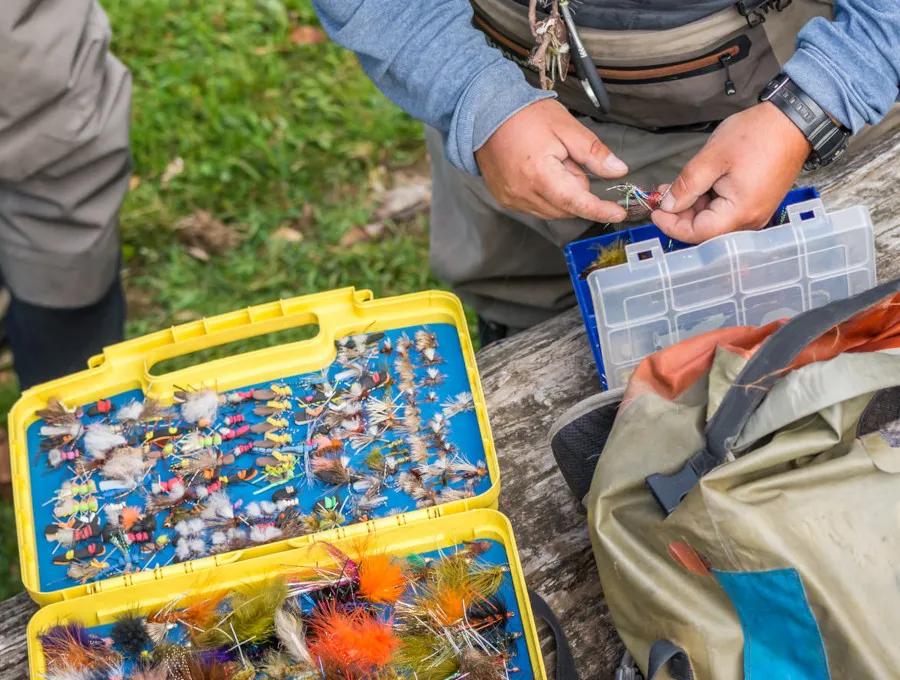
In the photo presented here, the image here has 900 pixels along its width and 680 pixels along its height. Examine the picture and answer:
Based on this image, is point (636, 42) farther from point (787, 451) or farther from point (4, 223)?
Answer: point (4, 223)

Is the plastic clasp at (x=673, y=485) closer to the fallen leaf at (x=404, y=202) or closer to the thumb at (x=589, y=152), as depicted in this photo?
the thumb at (x=589, y=152)

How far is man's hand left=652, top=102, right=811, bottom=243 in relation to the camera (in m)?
1.80

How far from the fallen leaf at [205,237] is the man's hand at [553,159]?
200 cm

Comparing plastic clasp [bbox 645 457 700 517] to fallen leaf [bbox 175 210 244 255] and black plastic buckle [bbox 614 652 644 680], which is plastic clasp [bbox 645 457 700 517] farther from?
fallen leaf [bbox 175 210 244 255]

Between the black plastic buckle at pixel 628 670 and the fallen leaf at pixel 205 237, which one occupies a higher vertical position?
the fallen leaf at pixel 205 237

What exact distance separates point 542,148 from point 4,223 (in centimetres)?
153

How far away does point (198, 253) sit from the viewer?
365 cm

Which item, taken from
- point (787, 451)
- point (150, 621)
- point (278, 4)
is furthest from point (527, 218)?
point (278, 4)

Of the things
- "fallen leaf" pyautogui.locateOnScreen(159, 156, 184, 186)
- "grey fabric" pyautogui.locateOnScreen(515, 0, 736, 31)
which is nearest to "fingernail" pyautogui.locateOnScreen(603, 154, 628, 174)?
"grey fabric" pyautogui.locateOnScreen(515, 0, 736, 31)

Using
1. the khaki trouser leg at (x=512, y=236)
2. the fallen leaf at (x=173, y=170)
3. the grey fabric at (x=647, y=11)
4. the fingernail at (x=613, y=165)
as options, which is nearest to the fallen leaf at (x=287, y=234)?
the fallen leaf at (x=173, y=170)

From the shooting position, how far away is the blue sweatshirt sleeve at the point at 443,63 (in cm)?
188

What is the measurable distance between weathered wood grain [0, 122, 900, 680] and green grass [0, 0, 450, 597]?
1.55m

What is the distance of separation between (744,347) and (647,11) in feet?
2.40

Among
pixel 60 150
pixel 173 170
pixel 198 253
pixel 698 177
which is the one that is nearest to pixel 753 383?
pixel 698 177
